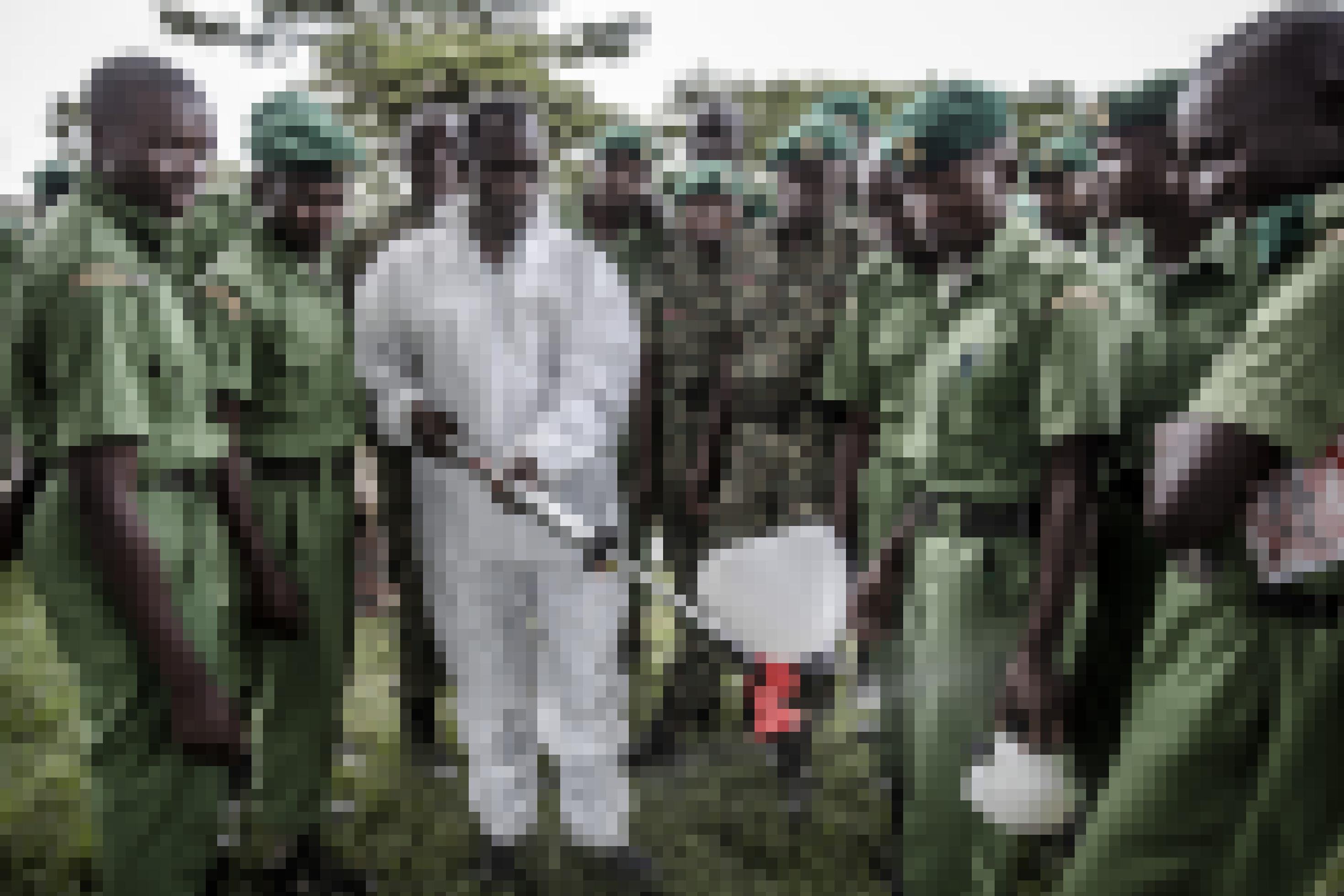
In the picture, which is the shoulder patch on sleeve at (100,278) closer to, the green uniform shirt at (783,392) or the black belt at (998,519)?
the black belt at (998,519)

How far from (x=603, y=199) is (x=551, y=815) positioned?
2467 millimetres

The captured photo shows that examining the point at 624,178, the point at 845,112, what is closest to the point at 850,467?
the point at 624,178

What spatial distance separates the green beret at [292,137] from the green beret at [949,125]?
4.71 feet

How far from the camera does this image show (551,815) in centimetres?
258

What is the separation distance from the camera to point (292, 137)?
7.38 ft

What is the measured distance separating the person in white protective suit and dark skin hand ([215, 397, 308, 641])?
36 centimetres

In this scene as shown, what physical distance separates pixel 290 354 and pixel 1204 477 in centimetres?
192

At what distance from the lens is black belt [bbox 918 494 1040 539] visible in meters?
1.61

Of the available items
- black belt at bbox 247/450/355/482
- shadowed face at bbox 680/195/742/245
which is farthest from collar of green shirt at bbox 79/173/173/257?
shadowed face at bbox 680/195/742/245

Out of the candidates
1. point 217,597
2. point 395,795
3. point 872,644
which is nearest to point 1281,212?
point 872,644

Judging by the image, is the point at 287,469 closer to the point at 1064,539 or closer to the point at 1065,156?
the point at 1064,539

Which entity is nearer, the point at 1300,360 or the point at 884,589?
the point at 1300,360

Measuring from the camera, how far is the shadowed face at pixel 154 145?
158 cm

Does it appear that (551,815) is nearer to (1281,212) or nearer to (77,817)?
(77,817)
